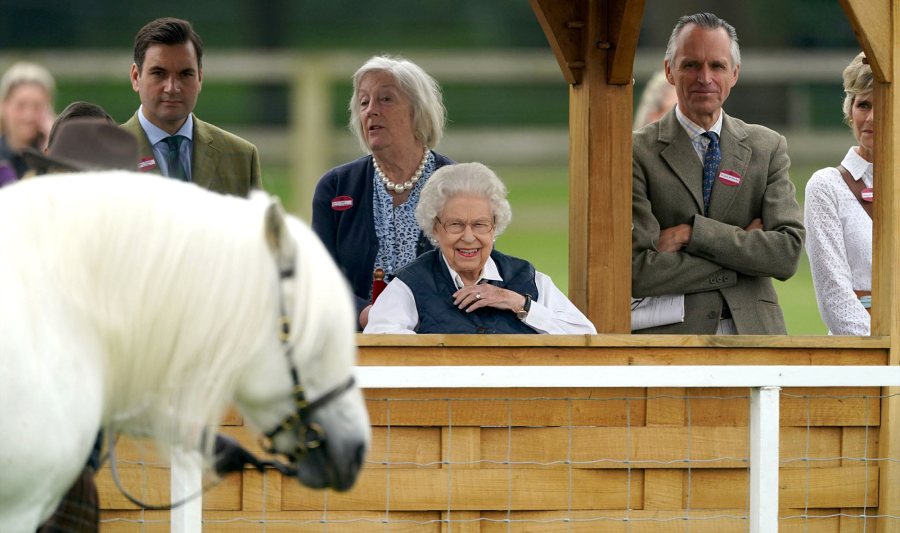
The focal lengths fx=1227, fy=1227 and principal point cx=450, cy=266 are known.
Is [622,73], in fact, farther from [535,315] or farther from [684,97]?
[535,315]

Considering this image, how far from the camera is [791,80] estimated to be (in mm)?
21406

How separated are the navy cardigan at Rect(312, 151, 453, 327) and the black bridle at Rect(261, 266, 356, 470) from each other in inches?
80.7

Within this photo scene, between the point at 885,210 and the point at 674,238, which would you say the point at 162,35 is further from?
the point at 885,210

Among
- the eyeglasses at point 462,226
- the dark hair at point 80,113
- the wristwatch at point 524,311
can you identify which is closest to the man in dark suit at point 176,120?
the dark hair at point 80,113

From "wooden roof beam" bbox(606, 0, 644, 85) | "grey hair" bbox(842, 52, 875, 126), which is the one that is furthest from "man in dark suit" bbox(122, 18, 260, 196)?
"grey hair" bbox(842, 52, 875, 126)

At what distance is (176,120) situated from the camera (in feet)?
15.2

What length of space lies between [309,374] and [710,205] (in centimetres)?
259

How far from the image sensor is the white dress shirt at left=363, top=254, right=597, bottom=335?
412 centimetres

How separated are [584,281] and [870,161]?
122 centimetres

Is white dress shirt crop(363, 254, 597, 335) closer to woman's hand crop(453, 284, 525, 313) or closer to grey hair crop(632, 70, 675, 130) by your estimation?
woman's hand crop(453, 284, 525, 313)

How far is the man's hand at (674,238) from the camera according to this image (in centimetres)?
456

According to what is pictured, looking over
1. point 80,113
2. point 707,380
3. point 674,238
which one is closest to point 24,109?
point 80,113

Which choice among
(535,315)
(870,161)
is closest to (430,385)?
(535,315)

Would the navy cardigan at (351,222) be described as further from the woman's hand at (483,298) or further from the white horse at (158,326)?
the white horse at (158,326)
